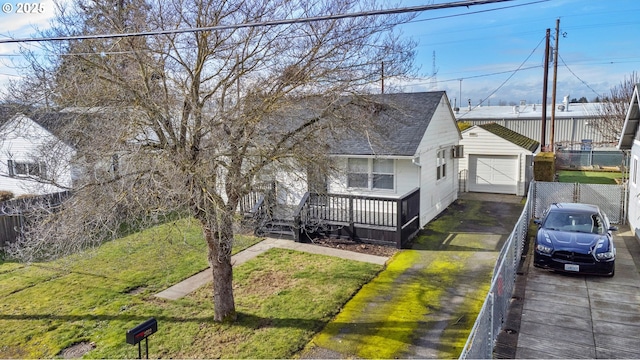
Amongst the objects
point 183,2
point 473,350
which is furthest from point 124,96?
point 473,350

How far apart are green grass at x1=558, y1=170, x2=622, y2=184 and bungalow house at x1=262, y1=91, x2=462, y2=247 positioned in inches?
459

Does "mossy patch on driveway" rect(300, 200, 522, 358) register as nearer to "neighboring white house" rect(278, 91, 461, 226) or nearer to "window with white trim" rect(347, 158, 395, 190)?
"neighboring white house" rect(278, 91, 461, 226)

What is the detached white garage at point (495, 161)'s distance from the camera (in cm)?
1934

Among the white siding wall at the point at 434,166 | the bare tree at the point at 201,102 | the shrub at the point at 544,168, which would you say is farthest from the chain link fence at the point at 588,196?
the bare tree at the point at 201,102

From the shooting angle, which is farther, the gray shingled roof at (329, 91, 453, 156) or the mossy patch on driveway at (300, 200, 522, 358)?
the gray shingled roof at (329, 91, 453, 156)

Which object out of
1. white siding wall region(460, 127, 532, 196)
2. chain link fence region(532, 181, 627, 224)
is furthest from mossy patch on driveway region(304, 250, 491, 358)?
white siding wall region(460, 127, 532, 196)

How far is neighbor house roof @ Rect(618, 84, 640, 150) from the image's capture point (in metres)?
12.2

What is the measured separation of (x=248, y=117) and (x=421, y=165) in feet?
28.1

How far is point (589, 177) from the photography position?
24953 mm

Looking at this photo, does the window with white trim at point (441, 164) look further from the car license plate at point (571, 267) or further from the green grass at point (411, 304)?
the car license plate at point (571, 267)

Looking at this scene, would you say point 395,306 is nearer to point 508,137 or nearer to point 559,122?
point 508,137

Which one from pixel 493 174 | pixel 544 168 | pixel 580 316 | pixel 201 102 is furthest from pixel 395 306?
pixel 493 174

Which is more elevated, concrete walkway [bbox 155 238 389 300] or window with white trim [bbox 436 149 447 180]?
window with white trim [bbox 436 149 447 180]

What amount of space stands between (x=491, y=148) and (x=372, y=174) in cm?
858
